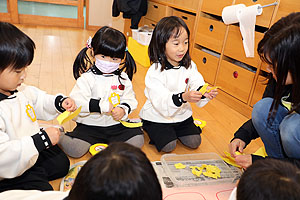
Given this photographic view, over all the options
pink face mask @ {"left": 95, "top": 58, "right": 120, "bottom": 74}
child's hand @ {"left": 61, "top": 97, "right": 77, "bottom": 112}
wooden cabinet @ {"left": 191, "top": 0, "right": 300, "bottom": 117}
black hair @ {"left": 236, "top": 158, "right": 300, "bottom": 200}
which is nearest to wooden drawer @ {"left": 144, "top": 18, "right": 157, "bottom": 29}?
wooden cabinet @ {"left": 191, "top": 0, "right": 300, "bottom": 117}

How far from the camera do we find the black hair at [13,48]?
76 cm

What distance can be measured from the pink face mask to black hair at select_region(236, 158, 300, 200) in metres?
0.78

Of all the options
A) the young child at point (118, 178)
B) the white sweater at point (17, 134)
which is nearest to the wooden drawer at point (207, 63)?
the white sweater at point (17, 134)

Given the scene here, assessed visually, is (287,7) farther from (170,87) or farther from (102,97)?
(102,97)

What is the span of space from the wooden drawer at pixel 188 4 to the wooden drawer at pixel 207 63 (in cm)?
31

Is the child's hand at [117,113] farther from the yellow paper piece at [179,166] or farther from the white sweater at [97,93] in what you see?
the yellow paper piece at [179,166]

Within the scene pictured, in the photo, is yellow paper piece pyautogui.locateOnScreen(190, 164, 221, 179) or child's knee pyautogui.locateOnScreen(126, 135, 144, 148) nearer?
yellow paper piece pyautogui.locateOnScreen(190, 164, 221, 179)

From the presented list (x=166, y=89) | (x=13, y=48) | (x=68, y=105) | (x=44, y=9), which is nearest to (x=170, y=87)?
(x=166, y=89)

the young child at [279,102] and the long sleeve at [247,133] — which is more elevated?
the young child at [279,102]

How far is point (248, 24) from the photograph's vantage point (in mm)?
1508

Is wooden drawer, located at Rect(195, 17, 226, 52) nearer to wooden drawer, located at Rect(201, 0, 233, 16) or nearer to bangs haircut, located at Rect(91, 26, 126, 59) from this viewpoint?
wooden drawer, located at Rect(201, 0, 233, 16)

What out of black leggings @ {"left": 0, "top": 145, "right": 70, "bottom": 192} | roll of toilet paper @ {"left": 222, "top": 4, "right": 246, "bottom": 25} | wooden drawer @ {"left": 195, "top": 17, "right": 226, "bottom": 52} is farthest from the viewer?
wooden drawer @ {"left": 195, "top": 17, "right": 226, "bottom": 52}

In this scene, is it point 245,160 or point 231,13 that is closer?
point 245,160

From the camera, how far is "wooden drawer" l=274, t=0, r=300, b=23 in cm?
129
